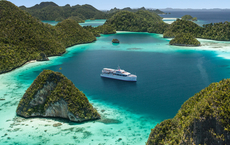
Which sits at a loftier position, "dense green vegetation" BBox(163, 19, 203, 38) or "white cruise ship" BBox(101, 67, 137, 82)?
"dense green vegetation" BBox(163, 19, 203, 38)

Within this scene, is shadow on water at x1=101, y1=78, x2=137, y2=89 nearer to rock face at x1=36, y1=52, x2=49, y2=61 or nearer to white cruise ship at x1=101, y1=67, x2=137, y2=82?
white cruise ship at x1=101, y1=67, x2=137, y2=82

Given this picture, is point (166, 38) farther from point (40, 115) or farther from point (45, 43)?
point (40, 115)

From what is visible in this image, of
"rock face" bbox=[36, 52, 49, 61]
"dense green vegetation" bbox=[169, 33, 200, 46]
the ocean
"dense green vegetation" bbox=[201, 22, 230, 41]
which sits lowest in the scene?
the ocean

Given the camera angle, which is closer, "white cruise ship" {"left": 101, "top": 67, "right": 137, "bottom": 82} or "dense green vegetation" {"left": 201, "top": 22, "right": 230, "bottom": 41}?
"white cruise ship" {"left": 101, "top": 67, "right": 137, "bottom": 82}

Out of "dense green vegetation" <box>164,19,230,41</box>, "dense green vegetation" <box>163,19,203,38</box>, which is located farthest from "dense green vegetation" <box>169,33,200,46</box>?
"dense green vegetation" <box>163,19,203,38</box>

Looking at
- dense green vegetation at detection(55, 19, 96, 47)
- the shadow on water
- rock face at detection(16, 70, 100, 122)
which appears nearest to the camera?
rock face at detection(16, 70, 100, 122)

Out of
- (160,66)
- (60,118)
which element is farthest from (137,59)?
(60,118)
